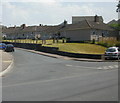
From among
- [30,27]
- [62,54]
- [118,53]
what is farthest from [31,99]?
[30,27]

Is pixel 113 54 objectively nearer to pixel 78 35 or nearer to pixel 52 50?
pixel 52 50

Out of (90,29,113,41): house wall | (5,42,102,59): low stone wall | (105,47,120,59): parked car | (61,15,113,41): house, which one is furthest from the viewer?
(90,29,113,41): house wall

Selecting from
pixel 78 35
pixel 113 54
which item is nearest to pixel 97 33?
pixel 78 35

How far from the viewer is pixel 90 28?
64.1m

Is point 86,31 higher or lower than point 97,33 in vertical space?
higher

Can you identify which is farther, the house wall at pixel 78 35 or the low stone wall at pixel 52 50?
the house wall at pixel 78 35

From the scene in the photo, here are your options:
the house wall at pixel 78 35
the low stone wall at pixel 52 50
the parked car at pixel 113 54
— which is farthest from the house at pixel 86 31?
the parked car at pixel 113 54

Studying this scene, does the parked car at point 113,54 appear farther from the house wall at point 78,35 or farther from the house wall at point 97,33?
the house wall at point 78,35

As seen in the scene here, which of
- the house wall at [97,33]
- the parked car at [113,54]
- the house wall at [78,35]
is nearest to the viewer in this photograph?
the parked car at [113,54]

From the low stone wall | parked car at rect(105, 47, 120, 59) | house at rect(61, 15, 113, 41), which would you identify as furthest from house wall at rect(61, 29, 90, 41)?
parked car at rect(105, 47, 120, 59)

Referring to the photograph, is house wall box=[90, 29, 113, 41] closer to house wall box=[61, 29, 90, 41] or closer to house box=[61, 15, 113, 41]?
house box=[61, 15, 113, 41]

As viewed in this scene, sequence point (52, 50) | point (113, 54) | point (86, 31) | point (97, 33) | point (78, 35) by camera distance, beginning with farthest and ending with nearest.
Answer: point (78, 35)
point (97, 33)
point (86, 31)
point (52, 50)
point (113, 54)

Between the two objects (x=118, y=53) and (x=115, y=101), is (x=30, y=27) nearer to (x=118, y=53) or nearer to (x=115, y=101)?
(x=118, y=53)

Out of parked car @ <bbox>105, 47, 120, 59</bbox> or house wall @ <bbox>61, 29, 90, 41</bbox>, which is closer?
parked car @ <bbox>105, 47, 120, 59</bbox>
